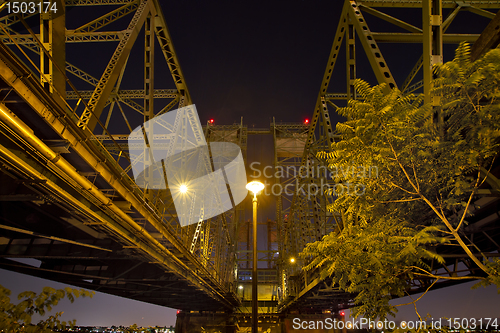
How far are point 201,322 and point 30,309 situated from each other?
43993 millimetres

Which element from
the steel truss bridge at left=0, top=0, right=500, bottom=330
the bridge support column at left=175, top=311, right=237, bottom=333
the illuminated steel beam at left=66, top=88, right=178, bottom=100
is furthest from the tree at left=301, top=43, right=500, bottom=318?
the bridge support column at left=175, top=311, right=237, bottom=333

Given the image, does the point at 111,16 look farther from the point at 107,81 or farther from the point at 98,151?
the point at 98,151

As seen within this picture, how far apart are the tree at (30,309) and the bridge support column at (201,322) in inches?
1640

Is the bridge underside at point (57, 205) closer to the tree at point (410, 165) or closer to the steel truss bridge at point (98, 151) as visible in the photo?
the steel truss bridge at point (98, 151)

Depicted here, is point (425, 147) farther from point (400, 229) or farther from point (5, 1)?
point (5, 1)

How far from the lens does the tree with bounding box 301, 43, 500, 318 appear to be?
5.24 metres

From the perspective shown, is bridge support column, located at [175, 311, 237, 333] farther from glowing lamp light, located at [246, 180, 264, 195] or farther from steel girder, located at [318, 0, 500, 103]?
steel girder, located at [318, 0, 500, 103]

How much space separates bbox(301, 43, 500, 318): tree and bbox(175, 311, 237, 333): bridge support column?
39976 millimetres

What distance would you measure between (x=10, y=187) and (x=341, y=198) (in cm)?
887

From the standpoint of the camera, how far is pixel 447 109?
5711 millimetres

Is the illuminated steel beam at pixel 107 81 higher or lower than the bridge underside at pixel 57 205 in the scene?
higher

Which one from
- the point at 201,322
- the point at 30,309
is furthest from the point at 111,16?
the point at 201,322

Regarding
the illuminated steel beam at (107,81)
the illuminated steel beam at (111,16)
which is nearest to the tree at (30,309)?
the illuminated steel beam at (107,81)

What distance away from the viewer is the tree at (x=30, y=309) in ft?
12.1
